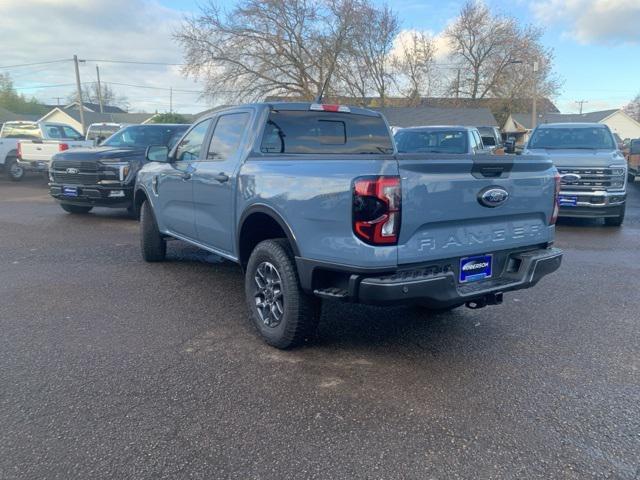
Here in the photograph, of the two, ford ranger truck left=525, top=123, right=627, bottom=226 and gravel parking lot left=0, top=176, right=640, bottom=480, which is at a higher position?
ford ranger truck left=525, top=123, right=627, bottom=226

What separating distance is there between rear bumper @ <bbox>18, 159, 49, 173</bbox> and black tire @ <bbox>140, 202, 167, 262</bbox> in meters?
12.2

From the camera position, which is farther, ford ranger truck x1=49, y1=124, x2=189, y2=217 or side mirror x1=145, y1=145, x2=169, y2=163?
ford ranger truck x1=49, y1=124, x2=189, y2=217

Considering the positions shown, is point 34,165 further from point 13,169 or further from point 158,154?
point 158,154

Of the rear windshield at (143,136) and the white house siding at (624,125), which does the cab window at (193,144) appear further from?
the white house siding at (624,125)

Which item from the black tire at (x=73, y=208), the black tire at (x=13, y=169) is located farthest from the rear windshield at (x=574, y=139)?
the black tire at (x=13, y=169)

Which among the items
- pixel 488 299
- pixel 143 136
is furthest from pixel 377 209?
pixel 143 136

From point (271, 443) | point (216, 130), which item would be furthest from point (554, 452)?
point (216, 130)

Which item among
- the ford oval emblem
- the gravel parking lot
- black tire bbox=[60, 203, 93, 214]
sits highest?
the ford oval emblem

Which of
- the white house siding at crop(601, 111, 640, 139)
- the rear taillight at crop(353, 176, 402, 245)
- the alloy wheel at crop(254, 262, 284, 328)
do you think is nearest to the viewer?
the rear taillight at crop(353, 176, 402, 245)

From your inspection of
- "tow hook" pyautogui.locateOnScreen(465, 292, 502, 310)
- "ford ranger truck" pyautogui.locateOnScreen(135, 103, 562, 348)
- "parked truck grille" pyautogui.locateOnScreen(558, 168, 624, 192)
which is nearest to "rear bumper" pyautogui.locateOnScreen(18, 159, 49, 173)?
"ford ranger truck" pyautogui.locateOnScreen(135, 103, 562, 348)

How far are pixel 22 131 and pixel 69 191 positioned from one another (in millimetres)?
10280

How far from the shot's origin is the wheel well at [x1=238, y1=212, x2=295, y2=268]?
13.8 feet

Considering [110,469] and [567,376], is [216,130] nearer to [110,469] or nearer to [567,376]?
[110,469]

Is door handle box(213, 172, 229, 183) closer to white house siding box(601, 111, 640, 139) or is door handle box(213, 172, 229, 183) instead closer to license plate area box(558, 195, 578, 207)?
license plate area box(558, 195, 578, 207)
